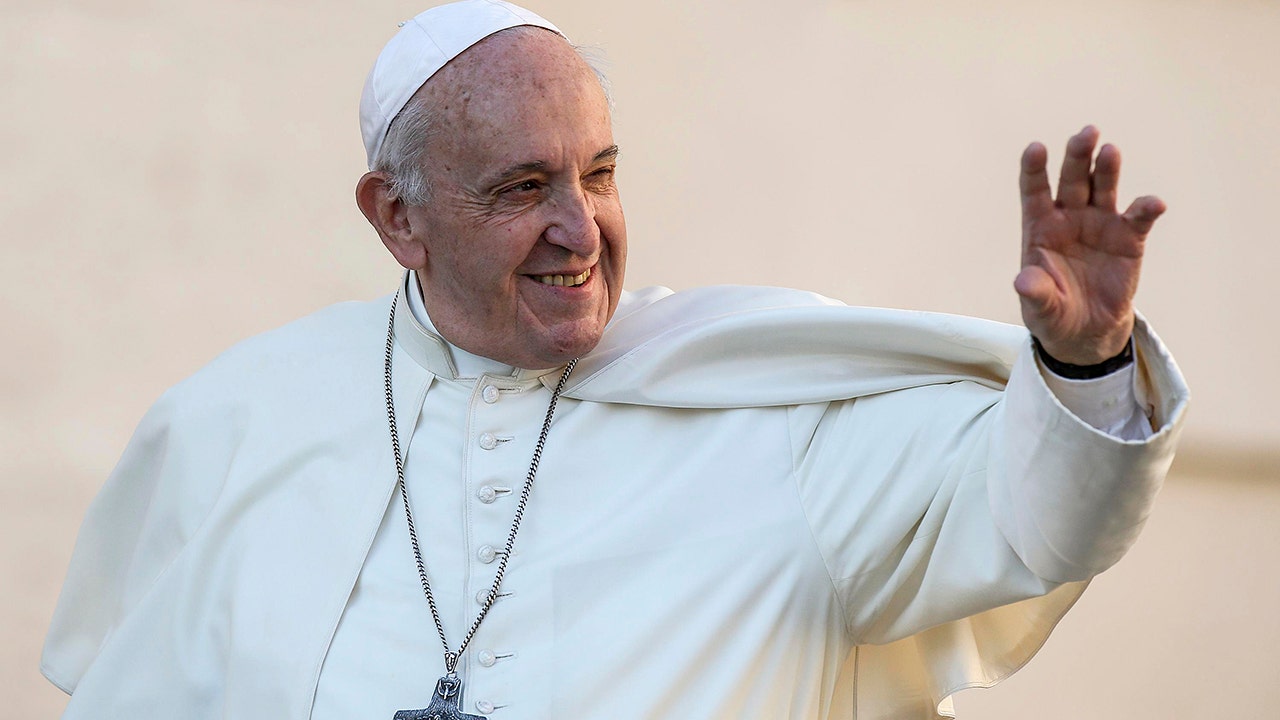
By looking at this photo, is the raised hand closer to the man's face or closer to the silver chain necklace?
the man's face

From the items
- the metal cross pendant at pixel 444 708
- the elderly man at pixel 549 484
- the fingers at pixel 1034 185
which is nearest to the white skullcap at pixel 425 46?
the elderly man at pixel 549 484

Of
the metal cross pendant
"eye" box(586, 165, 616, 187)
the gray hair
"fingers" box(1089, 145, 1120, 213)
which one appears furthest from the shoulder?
"fingers" box(1089, 145, 1120, 213)

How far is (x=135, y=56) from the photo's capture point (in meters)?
4.79

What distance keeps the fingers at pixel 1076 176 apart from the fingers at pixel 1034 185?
0.02 meters

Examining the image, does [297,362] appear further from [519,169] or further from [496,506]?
[519,169]

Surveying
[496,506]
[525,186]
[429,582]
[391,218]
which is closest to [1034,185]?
[525,186]

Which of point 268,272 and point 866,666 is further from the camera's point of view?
point 268,272

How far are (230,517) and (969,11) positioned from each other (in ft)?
10.3

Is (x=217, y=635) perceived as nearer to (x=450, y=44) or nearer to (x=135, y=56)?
(x=450, y=44)

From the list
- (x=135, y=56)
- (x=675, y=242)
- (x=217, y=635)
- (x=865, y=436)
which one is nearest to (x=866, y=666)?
(x=865, y=436)

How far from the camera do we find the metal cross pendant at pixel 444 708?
101 inches

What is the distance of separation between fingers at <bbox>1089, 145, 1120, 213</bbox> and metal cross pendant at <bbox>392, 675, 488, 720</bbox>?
137 cm

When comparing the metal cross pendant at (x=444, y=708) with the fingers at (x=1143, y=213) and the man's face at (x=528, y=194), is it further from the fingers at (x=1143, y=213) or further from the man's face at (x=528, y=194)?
the fingers at (x=1143, y=213)

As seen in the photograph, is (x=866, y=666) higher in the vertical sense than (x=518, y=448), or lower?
lower
